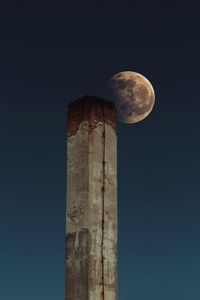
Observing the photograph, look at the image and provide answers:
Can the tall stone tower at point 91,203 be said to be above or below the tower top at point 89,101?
below

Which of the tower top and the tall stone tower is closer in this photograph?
the tall stone tower

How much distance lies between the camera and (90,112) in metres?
8.32

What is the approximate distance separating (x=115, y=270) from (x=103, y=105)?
8.56 feet

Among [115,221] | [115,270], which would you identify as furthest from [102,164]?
[115,270]

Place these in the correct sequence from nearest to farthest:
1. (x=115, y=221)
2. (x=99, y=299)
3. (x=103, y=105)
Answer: (x=99, y=299) < (x=115, y=221) < (x=103, y=105)

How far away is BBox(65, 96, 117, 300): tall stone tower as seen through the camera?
7.52 meters

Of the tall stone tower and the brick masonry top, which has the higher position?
the brick masonry top

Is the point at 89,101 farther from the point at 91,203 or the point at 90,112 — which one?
the point at 91,203

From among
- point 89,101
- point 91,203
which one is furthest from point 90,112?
point 91,203

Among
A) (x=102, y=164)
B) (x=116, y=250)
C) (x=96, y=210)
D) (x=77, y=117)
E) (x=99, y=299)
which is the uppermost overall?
(x=77, y=117)

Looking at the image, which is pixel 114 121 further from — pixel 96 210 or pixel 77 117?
pixel 96 210

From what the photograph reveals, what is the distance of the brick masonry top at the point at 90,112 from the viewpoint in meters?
8.30

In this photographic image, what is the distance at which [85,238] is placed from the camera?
24.8ft

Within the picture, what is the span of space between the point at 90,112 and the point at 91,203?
1505 millimetres
